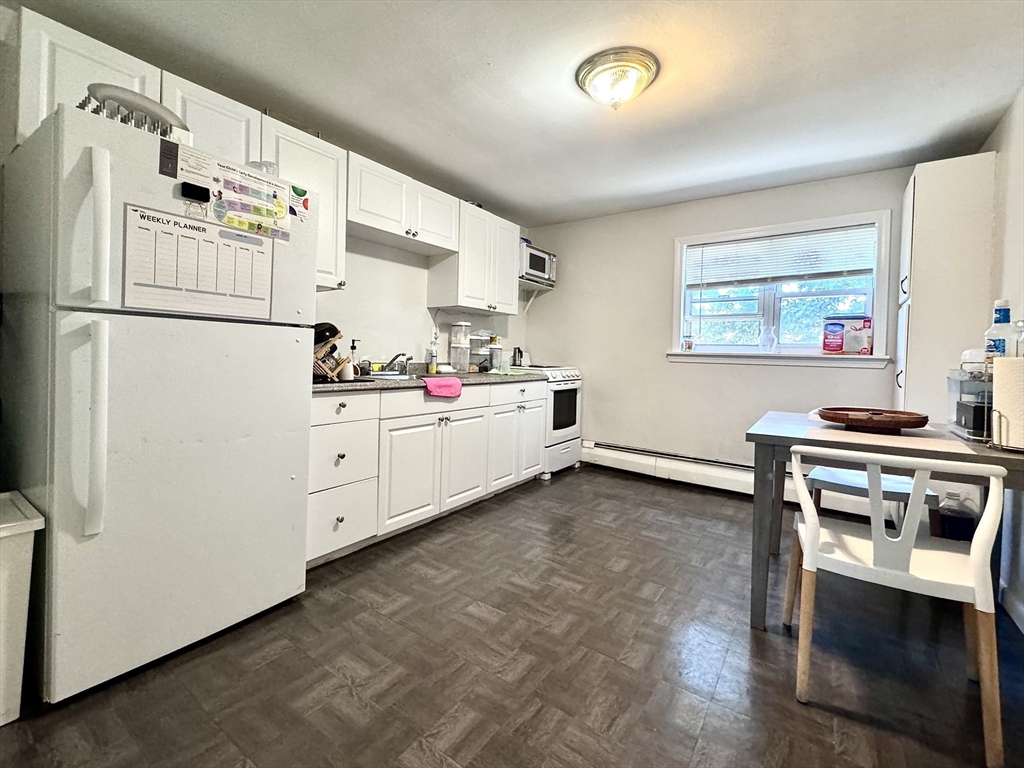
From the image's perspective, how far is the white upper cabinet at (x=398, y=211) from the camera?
2562 mm

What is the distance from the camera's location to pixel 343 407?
2.12 m

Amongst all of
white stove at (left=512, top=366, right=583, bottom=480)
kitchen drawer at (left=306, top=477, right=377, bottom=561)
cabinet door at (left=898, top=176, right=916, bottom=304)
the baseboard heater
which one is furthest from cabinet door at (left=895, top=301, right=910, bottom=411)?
kitchen drawer at (left=306, top=477, right=377, bottom=561)

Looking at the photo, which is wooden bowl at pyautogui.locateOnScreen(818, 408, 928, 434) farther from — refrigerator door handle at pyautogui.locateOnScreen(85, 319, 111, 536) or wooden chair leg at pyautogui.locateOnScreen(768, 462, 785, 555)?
refrigerator door handle at pyautogui.locateOnScreen(85, 319, 111, 536)

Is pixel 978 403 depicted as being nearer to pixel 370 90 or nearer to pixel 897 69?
pixel 897 69

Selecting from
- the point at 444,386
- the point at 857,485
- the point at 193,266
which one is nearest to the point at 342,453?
the point at 444,386

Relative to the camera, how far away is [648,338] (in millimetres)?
3932

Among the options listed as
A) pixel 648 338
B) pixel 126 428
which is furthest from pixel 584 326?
pixel 126 428

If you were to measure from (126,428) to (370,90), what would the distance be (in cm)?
191

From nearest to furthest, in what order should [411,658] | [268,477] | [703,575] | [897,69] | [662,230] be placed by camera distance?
[411,658]
[268,477]
[897,69]
[703,575]
[662,230]

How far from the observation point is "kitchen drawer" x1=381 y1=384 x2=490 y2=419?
7.79 ft

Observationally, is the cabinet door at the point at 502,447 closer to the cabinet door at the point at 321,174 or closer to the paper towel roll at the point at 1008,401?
the cabinet door at the point at 321,174

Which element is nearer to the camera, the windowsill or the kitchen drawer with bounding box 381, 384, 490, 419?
the kitchen drawer with bounding box 381, 384, 490, 419

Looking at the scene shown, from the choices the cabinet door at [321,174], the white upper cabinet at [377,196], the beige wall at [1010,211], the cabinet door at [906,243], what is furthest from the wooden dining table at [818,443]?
the white upper cabinet at [377,196]

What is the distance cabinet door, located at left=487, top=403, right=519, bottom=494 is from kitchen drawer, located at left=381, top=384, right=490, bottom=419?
0.66 feet
